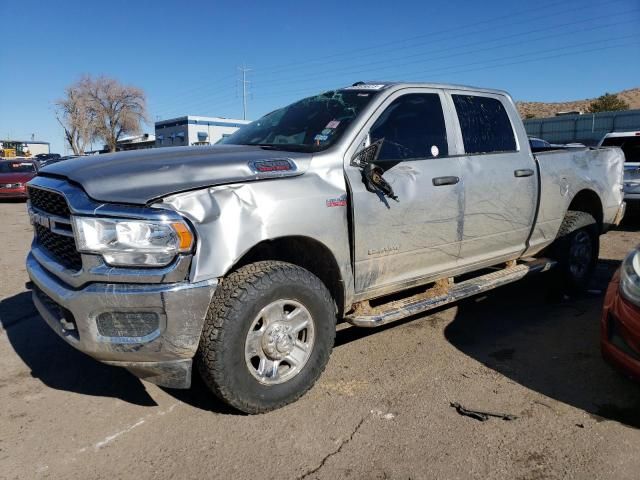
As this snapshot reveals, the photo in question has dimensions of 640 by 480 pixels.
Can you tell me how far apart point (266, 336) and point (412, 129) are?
1.92 m

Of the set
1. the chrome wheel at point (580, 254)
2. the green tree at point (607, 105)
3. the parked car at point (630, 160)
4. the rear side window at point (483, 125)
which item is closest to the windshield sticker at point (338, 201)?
the rear side window at point (483, 125)

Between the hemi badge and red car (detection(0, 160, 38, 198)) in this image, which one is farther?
red car (detection(0, 160, 38, 198))

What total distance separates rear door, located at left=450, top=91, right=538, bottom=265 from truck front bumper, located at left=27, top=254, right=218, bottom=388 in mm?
2334

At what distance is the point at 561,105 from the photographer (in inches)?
2788

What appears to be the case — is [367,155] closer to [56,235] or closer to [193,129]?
[56,235]

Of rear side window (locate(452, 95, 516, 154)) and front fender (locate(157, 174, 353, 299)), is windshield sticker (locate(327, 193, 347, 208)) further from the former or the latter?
rear side window (locate(452, 95, 516, 154))

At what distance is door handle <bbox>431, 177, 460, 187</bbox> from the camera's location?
12.4ft

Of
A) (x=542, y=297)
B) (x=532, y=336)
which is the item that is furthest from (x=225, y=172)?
(x=542, y=297)

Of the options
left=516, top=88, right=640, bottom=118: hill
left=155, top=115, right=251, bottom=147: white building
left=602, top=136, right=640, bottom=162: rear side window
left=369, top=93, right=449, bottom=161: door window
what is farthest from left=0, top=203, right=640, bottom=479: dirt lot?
left=516, top=88, right=640, bottom=118: hill

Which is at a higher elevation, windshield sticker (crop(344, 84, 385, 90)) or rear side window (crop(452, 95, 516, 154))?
windshield sticker (crop(344, 84, 385, 90))

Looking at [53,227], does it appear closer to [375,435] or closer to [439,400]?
[375,435]

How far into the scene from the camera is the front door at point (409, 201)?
3432 millimetres

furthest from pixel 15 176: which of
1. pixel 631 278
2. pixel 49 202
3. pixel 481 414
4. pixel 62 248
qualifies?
pixel 631 278

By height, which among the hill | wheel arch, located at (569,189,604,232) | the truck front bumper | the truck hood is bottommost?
the truck front bumper
